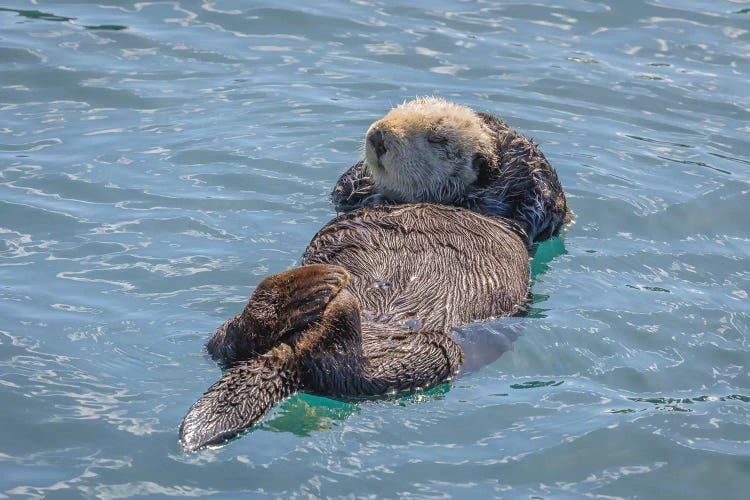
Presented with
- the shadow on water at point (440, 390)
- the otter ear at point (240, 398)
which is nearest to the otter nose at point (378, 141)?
the shadow on water at point (440, 390)

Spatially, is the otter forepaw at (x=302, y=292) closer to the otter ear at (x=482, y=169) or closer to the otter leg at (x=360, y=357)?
the otter leg at (x=360, y=357)

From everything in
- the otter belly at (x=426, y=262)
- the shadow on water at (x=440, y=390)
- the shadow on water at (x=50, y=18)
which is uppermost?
the shadow on water at (x=50, y=18)

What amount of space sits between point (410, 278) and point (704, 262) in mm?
1840

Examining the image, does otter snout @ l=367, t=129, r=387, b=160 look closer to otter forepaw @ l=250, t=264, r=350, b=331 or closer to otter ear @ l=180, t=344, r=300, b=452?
otter forepaw @ l=250, t=264, r=350, b=331

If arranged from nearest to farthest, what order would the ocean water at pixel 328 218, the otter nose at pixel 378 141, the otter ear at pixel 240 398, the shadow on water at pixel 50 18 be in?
1. the otter ear at pixel 240 398
2. the ocean water at pixel 328 218
3. the otter nose at pixel 378 141
4. the shadow on water at pixel 50 18

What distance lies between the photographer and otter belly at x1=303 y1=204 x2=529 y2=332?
470 centimetres

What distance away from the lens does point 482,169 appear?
19.1 ft

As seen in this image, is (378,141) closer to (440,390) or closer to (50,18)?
(440,390)

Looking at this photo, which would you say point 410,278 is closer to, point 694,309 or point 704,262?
point 694,309

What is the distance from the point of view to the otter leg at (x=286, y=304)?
411cm

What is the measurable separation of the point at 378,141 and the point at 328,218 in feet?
2.23

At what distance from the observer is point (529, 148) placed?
5.88m

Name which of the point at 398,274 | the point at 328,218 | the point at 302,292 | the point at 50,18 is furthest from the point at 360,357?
the point at 50,18

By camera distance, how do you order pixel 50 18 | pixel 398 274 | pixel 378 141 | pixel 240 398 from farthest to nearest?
1. pixel 50 18
2. pixel 378 141
3. pixel 398 274
4. pixel 240 398
